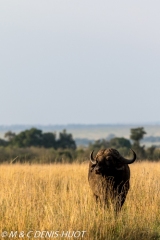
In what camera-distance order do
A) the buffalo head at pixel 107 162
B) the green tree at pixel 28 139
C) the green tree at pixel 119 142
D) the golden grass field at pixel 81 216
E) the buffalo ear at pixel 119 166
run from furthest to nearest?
1. the green tree at pixel 119 142
2. the green tree at pixel 28 139
3. the buffalo ear at pixel 119 166
4. the buffalo head at pixel 107 162
5. the golden grass field at pixel 81 216

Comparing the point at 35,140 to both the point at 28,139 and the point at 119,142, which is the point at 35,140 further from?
the point at 119,142

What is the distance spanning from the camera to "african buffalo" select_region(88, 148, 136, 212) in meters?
10.7

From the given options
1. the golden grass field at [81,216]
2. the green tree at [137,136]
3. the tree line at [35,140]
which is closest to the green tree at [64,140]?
the tree line at [35,140]

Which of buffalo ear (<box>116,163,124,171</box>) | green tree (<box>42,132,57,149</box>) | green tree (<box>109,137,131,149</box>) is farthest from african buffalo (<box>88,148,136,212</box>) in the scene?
green tree (<box>42,132,57,149</box>)

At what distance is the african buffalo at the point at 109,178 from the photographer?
10.7m

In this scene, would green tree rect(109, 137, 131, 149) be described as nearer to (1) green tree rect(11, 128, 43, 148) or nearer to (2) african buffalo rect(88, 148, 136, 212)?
(1) green tree rect(11, 128, 43, 148)

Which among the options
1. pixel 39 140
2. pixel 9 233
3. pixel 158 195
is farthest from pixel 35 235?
pixel 39 140

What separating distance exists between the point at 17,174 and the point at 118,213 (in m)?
4.47

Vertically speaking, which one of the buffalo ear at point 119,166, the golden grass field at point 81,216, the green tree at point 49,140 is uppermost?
the buffalo ear at point 119,166

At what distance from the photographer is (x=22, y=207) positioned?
1002cm

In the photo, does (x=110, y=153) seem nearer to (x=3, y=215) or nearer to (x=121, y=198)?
(x=121, y=198)

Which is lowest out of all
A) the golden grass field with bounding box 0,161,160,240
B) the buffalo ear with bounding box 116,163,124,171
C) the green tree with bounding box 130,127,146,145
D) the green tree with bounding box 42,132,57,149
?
the golden grass field with bounding box 0,161,160,240

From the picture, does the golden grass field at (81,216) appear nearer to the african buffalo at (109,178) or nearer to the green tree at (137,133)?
the african buffalo at (109,178)

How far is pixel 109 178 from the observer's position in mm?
10781
